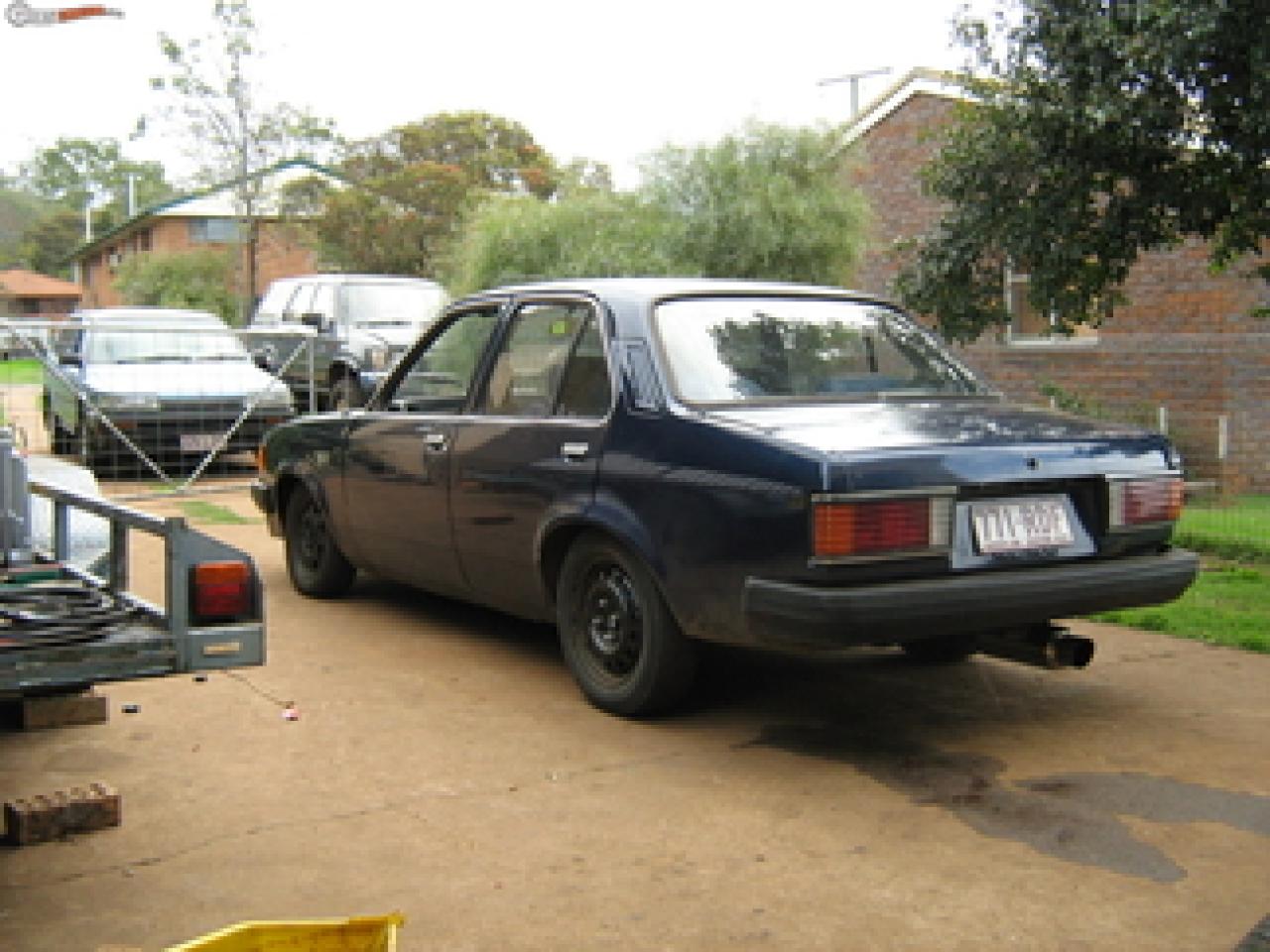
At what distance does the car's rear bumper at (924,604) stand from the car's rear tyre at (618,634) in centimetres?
54

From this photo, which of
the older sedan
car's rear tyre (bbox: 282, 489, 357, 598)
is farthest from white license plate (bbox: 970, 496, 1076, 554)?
car's rear tyre (bbox: 282, 489, 357, 598)

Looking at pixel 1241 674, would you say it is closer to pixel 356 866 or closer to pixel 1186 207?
pixel 1186 207

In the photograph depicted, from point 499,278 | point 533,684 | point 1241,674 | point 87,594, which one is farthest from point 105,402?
point 1241,674

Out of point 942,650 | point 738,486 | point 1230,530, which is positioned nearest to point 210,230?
point 1230,530

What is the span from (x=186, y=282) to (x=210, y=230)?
11.8 metres

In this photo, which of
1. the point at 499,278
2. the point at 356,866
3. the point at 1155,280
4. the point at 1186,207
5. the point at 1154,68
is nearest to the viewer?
the point at 356,866

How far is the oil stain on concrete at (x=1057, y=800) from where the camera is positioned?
4.04 meters

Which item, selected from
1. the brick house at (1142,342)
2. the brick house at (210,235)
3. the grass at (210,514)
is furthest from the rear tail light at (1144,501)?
the brick house at (210,235)

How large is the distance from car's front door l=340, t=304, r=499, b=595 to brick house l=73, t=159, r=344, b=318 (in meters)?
27.3

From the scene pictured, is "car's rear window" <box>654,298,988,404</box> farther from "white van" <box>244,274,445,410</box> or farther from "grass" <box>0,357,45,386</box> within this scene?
"white van" <box>244,274,445,410</box>

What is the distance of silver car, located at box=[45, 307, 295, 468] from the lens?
40.3 ft

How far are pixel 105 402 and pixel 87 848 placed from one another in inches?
346

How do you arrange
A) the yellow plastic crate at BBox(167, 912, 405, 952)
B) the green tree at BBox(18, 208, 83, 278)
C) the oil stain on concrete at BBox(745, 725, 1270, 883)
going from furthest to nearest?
the green tree at BBox(18, 208, 83, 278) → the oil stain on concrete at BBox(745, 725, 1270, 883) → the yellow plastic crate at BBox(167, 912, 405, 952)

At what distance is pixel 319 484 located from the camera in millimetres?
7238
